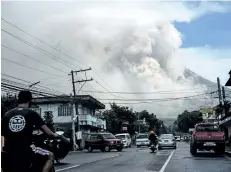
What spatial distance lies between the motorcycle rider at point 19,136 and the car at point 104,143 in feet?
104

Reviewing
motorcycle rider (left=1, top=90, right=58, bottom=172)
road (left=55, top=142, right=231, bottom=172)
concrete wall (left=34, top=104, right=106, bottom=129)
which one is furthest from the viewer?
concrete wall (left=34, top=104, right=106, bottom=129)

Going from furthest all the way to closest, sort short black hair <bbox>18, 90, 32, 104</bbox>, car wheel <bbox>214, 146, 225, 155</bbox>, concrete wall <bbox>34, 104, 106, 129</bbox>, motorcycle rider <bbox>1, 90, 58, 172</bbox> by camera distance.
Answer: concrete wall <bbox>34, 104, 106, 129</bbox> < car wheel <bbox>214, 146, 225, 155</bbox> < short black hair <bbox>18, 90, 32, 104</bbox> < motorcycle rider <bbox>1, 90, 58, 172</bbox>

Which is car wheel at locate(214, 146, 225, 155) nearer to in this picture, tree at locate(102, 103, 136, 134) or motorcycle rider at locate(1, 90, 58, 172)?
motorcycle rider at locate(1, 90, 58, 172)

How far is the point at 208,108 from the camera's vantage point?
12419cm

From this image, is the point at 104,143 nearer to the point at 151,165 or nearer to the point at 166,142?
the point at 166,142

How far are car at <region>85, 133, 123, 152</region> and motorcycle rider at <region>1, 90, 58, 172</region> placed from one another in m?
31.8

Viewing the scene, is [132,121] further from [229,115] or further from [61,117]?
[229,115]

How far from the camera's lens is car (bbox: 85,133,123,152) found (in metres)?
36.6

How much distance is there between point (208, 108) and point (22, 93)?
123 m

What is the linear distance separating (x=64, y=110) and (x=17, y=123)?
51517mm

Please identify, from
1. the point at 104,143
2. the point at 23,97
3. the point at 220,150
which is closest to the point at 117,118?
the point at 104,143

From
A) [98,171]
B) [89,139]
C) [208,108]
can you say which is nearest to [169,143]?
[89,139]

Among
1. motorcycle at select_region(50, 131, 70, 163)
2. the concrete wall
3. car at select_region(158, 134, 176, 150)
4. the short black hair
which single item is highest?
the concrete wall

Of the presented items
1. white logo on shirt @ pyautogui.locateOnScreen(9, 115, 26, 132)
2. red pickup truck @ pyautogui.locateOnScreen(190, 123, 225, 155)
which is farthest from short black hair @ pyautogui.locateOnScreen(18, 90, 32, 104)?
red pickup truck @ pyautogui.locateOnScreen(190, 123, 225, 155)
